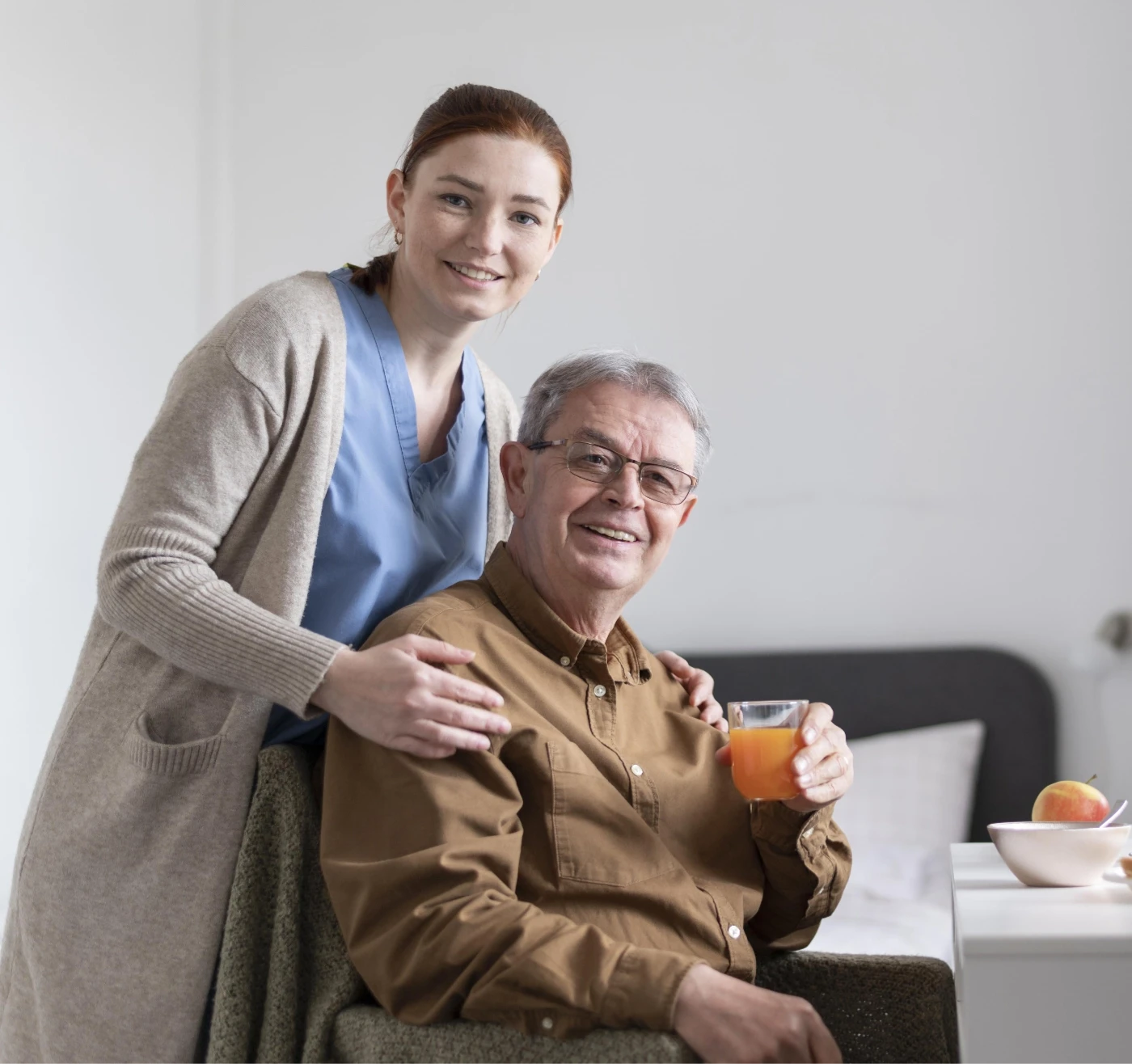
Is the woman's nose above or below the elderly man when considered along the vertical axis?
above

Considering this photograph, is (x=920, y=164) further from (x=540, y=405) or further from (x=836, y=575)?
(x=540, y=405)


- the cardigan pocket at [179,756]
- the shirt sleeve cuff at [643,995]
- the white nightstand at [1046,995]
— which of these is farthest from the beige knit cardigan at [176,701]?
the white nightstand at [1046,995]

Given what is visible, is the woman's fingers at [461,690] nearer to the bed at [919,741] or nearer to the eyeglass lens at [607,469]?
the eyeglass lens at [607,469]

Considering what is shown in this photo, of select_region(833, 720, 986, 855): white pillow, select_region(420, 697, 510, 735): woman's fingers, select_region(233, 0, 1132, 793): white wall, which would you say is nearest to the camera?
select_region(420, 697, 510, 735): woman's fingers

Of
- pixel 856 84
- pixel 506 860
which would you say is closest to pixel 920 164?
pixel 856 84

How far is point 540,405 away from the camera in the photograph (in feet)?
5.36

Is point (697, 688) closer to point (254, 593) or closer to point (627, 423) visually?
point (627, 423)

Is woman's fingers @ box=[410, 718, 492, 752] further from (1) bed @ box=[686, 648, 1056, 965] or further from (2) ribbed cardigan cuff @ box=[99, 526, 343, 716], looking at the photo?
(1) bed @ box=[686, 648, 1056, 965]

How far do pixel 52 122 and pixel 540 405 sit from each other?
179 centimetres

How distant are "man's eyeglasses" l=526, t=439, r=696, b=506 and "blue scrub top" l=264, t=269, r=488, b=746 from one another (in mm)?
209

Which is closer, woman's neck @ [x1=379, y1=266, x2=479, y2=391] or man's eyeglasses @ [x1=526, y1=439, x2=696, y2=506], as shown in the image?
man's eyeglasses @ [x1=526, y1=439, x2=696, y2=506]

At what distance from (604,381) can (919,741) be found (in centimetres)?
168

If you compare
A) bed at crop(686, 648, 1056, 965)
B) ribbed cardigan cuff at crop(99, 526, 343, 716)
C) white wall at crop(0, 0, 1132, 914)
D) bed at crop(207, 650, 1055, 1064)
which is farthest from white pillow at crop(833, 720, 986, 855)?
ribbed cardigan cuff at crop(99, 526, 343, 716)

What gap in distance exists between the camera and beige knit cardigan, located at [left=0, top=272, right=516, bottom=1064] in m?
1.34
